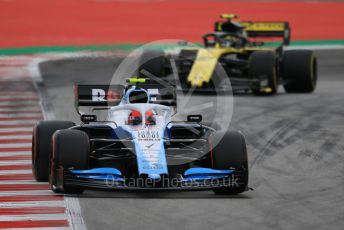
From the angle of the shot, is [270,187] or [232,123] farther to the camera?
[232,123]

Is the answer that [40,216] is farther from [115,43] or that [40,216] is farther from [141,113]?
[115,43]

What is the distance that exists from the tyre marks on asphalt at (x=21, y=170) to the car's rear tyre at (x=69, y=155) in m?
0.22

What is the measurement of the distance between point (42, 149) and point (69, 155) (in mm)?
1473

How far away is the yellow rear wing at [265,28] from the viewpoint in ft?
103

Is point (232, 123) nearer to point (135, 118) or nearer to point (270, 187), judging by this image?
point (270, 187)

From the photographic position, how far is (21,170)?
17500mm

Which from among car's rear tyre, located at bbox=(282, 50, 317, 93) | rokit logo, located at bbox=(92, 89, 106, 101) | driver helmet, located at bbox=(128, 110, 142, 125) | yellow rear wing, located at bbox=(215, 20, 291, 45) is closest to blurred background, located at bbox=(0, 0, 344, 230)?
car's rear tyre, located at bbox=(282, 50, 317, 93)

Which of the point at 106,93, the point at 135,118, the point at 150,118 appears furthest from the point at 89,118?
the point at 106,93

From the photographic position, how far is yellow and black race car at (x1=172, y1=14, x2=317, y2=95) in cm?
2866

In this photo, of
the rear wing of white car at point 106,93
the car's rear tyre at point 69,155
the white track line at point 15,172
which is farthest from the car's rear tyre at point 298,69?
the car's rear tyre at point 69,155

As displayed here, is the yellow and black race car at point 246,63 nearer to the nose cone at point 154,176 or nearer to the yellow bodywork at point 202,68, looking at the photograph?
the yellow bodywork at point 202,68

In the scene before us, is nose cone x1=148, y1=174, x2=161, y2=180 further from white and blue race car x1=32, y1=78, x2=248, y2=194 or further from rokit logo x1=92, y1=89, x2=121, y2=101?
rokit logo x1=92, y1=89, x2=121, y2=101

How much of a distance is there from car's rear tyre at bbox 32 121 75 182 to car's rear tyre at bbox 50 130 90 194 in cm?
114

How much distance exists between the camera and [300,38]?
151 ft
